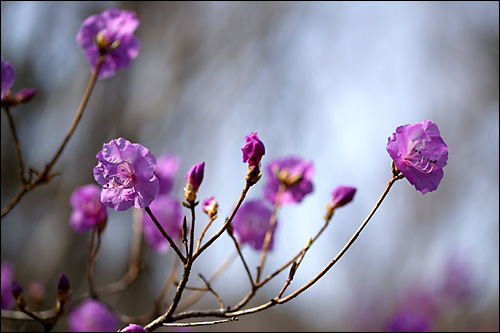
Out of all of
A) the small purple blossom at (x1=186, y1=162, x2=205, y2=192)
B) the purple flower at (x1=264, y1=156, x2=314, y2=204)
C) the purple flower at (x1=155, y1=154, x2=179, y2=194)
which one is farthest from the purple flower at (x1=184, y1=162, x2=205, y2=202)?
the purple flower at (x1=155, y1=154, x2=179, y2=194)

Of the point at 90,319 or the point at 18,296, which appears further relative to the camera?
the point at 90,319

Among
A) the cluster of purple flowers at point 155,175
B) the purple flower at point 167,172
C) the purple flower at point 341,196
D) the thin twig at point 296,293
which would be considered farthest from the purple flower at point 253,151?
the purple flower at point 167,172

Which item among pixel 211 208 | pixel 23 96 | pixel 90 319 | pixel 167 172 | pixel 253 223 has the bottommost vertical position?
pixel 90 319

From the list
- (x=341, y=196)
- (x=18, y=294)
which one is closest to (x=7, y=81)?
(x=18, y=294)

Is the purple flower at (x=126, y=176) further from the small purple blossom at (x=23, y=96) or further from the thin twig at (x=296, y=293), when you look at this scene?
the small purple blossom at (x=23, y=96)

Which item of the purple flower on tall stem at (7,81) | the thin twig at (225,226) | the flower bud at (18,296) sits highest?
the purple flower on tall stem at (7,81)

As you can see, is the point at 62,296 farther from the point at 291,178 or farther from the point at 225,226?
the point at 291,178
